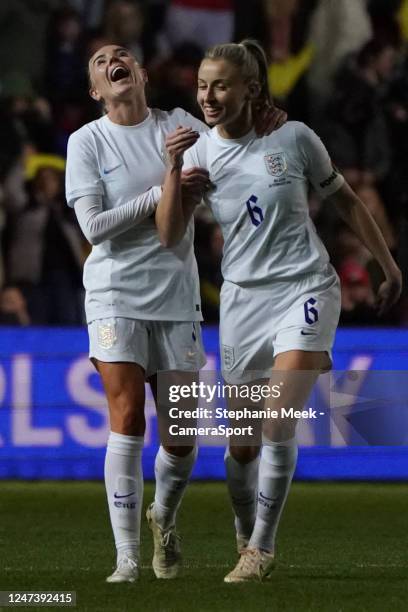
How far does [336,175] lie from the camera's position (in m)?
6.14

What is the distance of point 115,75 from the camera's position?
6242 millimetres

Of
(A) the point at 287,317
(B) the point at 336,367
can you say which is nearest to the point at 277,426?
(A) the point at 287,317

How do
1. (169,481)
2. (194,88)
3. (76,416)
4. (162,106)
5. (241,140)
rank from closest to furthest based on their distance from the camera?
1. (241,140)
2. (169,481)
3. (76,416)
4. (162,106)
5. (194,88)

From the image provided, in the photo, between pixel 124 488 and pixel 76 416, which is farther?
pixel 76 416

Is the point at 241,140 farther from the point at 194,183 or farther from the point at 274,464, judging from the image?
the point at 274,464

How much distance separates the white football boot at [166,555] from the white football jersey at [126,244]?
2.89 ft

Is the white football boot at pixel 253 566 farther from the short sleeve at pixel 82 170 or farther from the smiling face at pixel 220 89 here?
the smiling face at pixel 220 89

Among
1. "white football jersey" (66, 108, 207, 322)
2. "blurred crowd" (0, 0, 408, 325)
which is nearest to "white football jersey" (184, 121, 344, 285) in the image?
"white football jersey" (66, 108, 207, 322)

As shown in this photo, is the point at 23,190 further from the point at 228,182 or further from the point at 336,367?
the point at 228,182

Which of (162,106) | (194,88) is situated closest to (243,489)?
(162,106)

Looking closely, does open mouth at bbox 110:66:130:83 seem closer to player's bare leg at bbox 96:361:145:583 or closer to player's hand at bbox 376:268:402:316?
player's bare leg at bbox 96:361:145:583

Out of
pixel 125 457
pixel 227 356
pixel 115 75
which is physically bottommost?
pixel 125 457

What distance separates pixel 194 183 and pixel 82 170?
47cm

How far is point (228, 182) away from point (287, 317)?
1.82 feet
